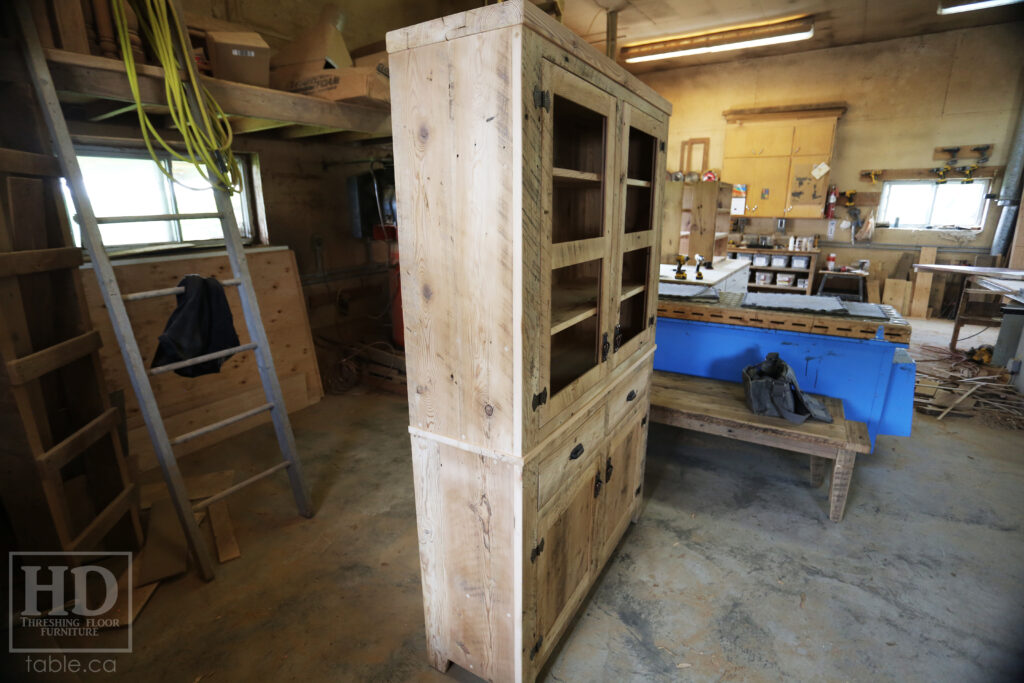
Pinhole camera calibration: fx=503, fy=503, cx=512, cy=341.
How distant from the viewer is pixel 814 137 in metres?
7.45

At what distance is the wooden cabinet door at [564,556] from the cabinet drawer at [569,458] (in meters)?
0.05

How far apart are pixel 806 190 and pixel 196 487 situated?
8.50 metres

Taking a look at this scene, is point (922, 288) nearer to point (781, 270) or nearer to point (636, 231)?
point (781, 270)

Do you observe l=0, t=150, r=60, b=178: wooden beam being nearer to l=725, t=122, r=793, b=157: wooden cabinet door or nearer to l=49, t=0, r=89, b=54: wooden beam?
l=49, t=0, r=89, b=54: wooden beam

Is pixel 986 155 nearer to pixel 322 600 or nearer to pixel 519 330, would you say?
pixel 519 330

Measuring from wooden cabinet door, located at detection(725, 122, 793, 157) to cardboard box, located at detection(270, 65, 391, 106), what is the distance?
6.74m

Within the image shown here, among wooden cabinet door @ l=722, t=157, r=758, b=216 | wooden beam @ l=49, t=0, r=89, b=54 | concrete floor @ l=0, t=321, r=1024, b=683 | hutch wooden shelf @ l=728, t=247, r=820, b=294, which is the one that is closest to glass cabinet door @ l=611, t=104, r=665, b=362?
concrete floor @ l=0, t=321, r=1024, b=683

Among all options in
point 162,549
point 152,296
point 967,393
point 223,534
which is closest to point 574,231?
point 152,296

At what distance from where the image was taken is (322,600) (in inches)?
86.4

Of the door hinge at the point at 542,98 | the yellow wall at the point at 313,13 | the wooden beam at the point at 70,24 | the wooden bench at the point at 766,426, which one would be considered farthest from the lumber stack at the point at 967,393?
the wooden beam at the point at 70,24

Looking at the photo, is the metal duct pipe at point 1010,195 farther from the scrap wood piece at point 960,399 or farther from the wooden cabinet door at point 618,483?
the wooden cabinet door at point 618,483

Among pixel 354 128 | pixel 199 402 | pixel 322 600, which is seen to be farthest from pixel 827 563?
pixel 199 402

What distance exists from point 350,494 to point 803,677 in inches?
92.0

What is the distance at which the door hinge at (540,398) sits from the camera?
1.46m
